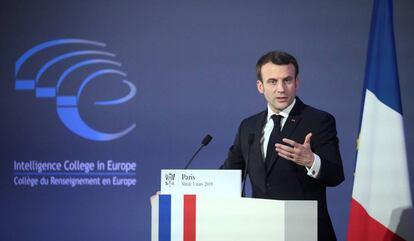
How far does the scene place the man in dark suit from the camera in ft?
11.0

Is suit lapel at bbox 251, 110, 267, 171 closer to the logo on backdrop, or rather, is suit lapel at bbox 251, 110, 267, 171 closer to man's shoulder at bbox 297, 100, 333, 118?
man's shoulder at bbox 297, 100, 333, 118

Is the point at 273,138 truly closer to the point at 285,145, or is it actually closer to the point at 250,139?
the point at 250,139

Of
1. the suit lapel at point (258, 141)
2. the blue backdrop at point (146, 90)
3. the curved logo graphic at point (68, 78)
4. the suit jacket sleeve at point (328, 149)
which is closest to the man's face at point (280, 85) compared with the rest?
the suit lapel at point (258, 141)

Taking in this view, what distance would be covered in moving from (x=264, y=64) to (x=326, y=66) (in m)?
1.55

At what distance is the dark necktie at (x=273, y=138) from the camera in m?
3.56

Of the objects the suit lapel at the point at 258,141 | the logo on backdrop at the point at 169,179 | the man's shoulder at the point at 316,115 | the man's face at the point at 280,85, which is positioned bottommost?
the logo on backdrop at the point at 169,179

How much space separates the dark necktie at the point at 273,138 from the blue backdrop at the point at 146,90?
154cm

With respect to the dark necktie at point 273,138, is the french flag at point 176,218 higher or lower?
lower

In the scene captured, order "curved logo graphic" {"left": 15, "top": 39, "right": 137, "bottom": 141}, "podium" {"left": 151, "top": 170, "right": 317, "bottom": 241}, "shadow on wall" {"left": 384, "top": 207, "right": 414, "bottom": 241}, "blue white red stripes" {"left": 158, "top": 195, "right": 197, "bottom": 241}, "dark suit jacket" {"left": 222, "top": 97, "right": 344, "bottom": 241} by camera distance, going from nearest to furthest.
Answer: "podium" {"left": 151, "top": 170, "right": 317, "bottom": 241} < "blue white red stripes" {"left": 158, "top": 195, "right": 197, "bottom": 241} < "dark suit jacket" {"left": 222, "top": 97, "right": 344, "bottom": 241} < "shadow on wall" {"left": 384, "top": 207, "right": 414, "bottom": 241} < "curved logo graphic" {"left": 15, "top": 39, "right": 137, "bottom": 141}

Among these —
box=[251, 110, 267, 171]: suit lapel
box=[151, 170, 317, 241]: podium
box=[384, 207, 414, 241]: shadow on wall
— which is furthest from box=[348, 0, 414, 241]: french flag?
box=[151, 170, 317, 241]: podium

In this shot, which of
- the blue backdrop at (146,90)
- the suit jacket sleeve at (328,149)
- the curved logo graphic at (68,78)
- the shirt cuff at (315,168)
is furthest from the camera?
the curved logo graphic at (68,78)

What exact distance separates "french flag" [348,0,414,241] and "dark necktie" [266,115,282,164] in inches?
34.1

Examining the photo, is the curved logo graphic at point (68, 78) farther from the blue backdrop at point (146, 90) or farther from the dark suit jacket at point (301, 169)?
the dark suit jacket at point (301, 169)

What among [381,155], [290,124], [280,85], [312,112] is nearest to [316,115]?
[312,112]
